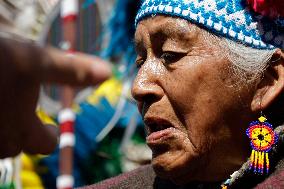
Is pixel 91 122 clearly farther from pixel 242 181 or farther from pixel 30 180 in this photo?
pixel 242 181

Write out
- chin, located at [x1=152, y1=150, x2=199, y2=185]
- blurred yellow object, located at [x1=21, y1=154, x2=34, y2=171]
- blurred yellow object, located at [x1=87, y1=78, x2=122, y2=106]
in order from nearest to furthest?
chin, located at [x1=152, y1=150, x2=199, y2=185] → blurred yellow object, located at [x1=21, y1=154, x2=34, y2=171] → blurred yellow object, located at [x1=87, y1=78, x2=122, y2=106]

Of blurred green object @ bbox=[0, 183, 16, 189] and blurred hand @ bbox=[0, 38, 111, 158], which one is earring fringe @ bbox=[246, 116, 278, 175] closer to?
→ blurred hand @ bbox=[0, 38, 111, 158]

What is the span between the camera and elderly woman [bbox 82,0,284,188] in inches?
86.2

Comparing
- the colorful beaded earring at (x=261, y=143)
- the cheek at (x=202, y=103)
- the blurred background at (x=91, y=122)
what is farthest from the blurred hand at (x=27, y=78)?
the blurred background at (x=91, y=122)

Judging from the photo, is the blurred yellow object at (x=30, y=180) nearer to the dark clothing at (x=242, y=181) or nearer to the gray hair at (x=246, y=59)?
the dark clothing at (x=242, y=181)

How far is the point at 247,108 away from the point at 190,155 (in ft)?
0.91

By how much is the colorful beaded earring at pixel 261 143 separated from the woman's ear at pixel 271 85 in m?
0.08

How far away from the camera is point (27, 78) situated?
3.12ft

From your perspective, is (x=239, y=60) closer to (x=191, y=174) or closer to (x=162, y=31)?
(x=162, y=31)

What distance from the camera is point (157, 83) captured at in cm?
226

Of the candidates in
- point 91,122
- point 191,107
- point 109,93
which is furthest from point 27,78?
point 109,93

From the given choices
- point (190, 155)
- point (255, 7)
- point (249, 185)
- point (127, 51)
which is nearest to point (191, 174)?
point (190, 155)

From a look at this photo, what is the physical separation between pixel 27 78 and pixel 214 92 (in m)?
1.31

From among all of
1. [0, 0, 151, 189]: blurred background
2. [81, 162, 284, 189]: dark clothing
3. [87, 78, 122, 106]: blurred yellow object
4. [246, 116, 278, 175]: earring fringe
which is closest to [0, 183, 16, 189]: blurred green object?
[0, 0, 151, 189]: blurred background
